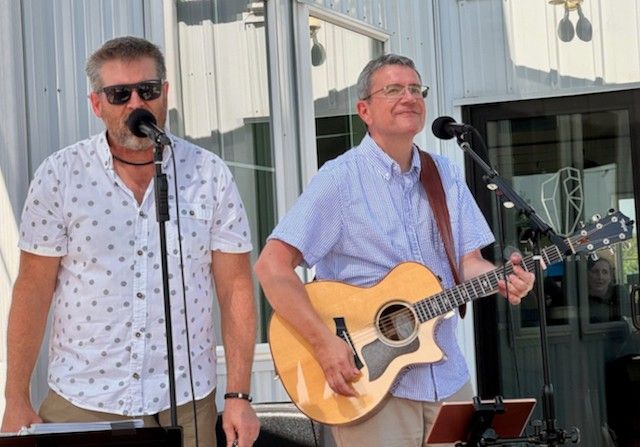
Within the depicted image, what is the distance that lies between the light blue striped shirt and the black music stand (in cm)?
143

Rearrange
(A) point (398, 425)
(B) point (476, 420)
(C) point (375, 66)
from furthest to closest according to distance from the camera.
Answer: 1. (C) point (375, 66)
2. (A) point (398, 425)
3. (B) point (476, 420)

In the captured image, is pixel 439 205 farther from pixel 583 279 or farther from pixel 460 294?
pixel 583 279

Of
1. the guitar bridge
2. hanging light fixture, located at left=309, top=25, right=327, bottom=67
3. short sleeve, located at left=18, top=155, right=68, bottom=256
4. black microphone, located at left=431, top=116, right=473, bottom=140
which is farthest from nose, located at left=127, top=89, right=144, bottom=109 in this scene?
hanging light fixture, located at left=309, top=25, right=327, bottom=67

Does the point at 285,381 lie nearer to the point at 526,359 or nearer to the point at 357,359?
the point at 357,359

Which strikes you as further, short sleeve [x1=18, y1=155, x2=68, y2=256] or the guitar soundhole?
the guitar soundhole

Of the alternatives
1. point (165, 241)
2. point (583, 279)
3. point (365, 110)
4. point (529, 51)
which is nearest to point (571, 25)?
point (529, 51)

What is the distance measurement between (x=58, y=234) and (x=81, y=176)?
0.16 m

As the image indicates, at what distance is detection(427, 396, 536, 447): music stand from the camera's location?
3.58 metres

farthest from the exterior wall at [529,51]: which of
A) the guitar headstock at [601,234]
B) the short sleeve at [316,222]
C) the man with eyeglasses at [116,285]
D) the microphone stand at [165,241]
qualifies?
the microphone stand at [165,241]

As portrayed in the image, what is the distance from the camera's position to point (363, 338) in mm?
3973

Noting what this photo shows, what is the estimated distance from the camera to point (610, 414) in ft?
24.5

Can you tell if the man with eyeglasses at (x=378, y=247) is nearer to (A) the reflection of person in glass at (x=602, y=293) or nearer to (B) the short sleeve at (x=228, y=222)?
(B) the short sleeve at (x=228, y=222)

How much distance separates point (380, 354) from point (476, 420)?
0.41m

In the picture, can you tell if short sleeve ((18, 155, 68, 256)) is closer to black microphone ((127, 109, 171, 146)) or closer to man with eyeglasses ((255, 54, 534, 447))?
black microphone ((127, 109, 171, 146))
